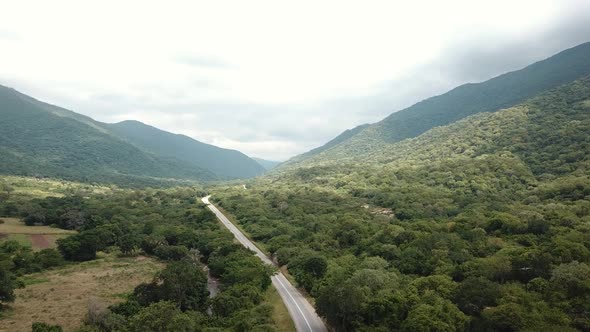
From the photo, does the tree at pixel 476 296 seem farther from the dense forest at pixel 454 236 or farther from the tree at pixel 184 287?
the tree at pixel 184 287

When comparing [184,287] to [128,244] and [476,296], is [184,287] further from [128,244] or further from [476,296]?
[128,244]

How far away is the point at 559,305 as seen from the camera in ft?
119

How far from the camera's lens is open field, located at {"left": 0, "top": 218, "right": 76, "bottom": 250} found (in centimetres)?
8319

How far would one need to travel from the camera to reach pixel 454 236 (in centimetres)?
6388

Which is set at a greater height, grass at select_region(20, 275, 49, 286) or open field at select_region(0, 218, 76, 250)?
open field at select_region(0, 218, 76, 250)

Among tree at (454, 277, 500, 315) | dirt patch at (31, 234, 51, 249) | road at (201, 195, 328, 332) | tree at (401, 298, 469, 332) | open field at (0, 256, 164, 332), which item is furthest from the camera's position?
dirt patch at (31, 234, 51, 249)

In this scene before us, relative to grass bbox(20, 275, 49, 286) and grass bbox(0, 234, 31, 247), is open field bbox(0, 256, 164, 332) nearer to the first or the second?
grass bbox(20, 275, 49, 286)

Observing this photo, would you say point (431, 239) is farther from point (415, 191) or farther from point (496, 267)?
point (415, 191)

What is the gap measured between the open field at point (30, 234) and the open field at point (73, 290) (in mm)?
17882

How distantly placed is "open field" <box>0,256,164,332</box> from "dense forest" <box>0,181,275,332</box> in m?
2.70

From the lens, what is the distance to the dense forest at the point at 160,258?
39500mm

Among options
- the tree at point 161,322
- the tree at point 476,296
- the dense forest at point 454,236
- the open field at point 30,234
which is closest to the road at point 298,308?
the dense forest at point 454,236

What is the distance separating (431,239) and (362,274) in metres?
20.3

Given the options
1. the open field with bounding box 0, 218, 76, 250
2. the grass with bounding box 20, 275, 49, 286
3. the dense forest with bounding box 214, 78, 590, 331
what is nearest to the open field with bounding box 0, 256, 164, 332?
the grass with bounding box 20, 275, 49, 286
